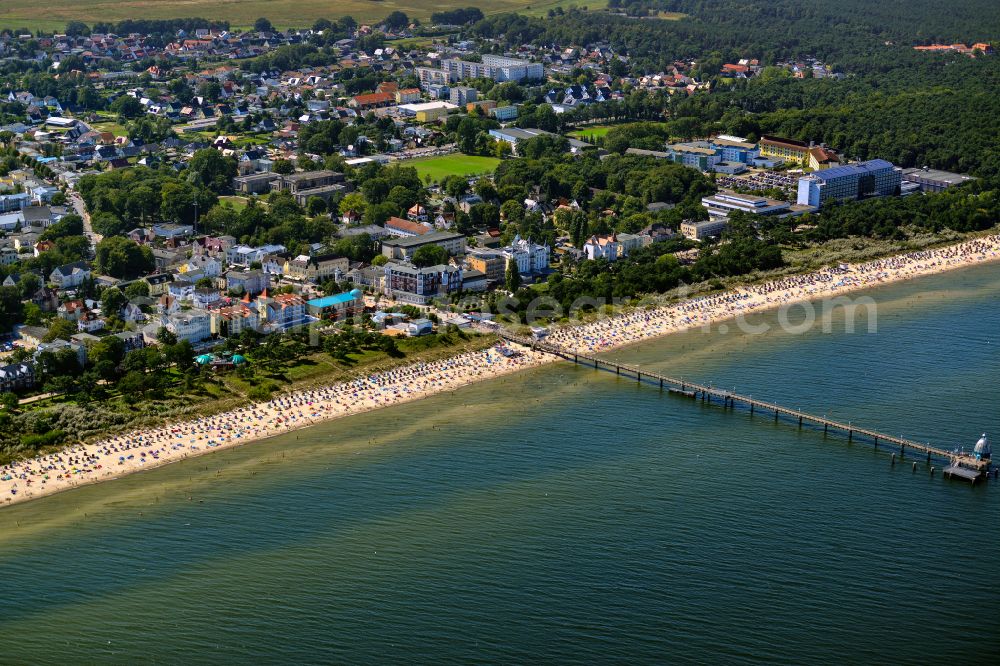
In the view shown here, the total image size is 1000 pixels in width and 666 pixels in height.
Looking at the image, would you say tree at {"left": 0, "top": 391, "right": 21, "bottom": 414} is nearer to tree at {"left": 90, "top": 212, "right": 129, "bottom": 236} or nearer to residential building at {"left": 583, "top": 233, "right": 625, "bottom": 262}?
tree at {"left": 90, "top": 212, "right": 129, "bottom": 236}

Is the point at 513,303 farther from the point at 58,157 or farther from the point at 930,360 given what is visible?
the point at 58,157

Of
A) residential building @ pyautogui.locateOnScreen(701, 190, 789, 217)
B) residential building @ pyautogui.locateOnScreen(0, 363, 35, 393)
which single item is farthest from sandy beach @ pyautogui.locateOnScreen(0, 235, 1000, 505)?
residential building @ pyautogui.locateOnScreen(701, 190, 789, 217)

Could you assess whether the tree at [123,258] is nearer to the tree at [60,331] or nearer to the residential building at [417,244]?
the tree at [60,331]

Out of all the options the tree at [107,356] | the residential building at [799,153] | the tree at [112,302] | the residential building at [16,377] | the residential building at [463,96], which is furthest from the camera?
the residential building at [463,96]

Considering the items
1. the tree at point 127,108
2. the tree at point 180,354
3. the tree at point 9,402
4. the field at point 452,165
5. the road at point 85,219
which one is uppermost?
the tree at point 127,108

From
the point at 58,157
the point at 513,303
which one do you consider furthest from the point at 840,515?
the point at 58,157

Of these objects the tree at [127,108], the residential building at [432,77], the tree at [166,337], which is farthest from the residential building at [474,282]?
the residential building at [432,77]

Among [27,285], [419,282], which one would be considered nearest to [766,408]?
[419,282]
